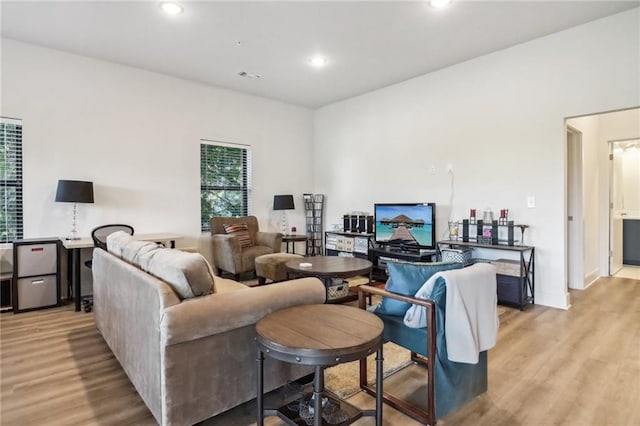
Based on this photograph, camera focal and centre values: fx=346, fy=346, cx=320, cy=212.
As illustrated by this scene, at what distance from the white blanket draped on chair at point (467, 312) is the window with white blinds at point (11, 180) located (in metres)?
4.47

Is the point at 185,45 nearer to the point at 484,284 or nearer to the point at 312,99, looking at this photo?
the point at 312,99

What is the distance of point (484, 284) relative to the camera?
6.37 feet

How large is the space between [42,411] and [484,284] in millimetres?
2605

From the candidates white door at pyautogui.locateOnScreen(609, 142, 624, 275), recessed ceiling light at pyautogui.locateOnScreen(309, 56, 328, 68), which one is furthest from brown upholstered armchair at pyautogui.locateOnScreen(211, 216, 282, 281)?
white door at pyautogui.locateOnScreen(609, 142, 624, 275)

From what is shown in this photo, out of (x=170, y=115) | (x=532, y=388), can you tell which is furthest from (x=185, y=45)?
(x=532, y=388)

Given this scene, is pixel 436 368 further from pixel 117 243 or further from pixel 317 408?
pixel 117 243

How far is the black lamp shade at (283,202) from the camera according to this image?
598 centimetres

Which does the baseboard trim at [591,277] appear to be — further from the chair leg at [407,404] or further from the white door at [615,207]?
the chair leg at [407,404]

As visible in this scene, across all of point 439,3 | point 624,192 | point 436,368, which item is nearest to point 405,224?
point 439,3

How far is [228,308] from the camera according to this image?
1809 millimetres

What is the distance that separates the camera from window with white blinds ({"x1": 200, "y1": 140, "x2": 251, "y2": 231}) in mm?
5500

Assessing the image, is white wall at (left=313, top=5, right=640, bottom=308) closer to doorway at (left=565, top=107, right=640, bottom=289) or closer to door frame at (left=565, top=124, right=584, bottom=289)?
doorway at (left=565, top=107, right=640, bottom=289)

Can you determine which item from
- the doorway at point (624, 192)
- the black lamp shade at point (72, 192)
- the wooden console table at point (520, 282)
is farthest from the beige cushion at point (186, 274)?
the doorway at point (624, 192)

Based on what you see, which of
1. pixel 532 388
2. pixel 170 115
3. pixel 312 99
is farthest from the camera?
pixel 312 99
